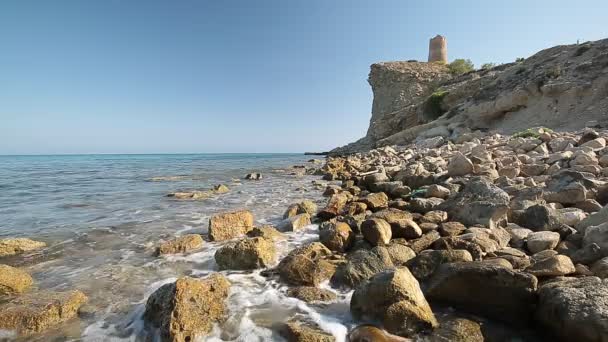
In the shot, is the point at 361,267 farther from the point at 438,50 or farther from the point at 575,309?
the point at 438,50

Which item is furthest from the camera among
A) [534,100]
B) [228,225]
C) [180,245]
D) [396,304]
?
[534,100]

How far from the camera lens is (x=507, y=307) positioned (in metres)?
2.68

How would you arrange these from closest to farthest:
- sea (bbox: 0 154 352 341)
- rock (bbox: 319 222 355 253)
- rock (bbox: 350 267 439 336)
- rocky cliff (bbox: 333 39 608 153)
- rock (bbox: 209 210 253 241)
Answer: rock (bbox: 350 267 439 336)
sea (bbox: 0 154 352 341)
rock (bbox: 319 222 355 253)
rock (bbox: 209 210 253 241)
rocky cliff (bbox: 333 39 608 153)

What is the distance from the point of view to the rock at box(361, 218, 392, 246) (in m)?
4.36

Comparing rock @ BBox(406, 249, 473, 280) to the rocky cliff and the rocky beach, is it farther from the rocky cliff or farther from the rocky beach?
the rocky cliff

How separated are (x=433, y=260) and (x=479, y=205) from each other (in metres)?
1.74

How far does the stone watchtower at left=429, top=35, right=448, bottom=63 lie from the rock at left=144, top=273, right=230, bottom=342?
202 feet

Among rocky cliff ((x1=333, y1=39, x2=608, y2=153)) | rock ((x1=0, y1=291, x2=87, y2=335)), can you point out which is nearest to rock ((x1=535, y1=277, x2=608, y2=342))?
rock ((x1=0, y1=291, x2=87, y2=335))

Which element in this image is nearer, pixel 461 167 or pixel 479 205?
pixel 479 205

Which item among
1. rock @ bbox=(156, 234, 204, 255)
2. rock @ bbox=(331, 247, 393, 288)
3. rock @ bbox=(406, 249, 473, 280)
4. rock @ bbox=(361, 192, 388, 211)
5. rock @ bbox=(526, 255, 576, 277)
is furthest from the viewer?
rock @ bbox=(361, 192, 388, 211)

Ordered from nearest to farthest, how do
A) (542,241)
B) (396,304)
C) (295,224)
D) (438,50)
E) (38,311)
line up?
(396,304), (38,311), (542,241), (295,224), (438,50)

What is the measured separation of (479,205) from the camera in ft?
15.1

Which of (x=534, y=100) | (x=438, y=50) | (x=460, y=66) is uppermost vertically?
(x=438, y=50)

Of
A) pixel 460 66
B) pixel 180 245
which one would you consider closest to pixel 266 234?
pixel 180 245
